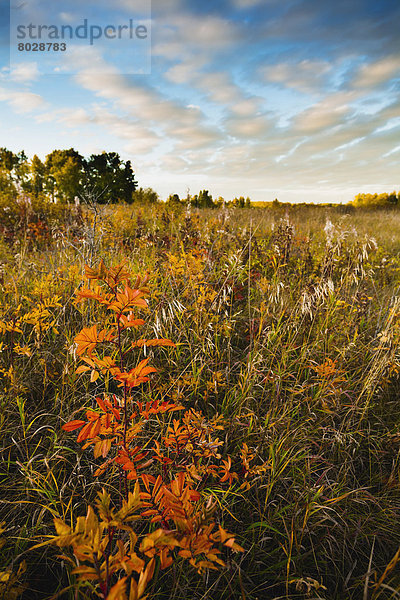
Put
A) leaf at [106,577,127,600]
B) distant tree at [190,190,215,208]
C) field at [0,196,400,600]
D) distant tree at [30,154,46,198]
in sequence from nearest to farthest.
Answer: leaf at [106,577,127,600] < field at [0,196,400,600] < distant tree at [190,190,215,208] < distant tree at [30,154,46,198]

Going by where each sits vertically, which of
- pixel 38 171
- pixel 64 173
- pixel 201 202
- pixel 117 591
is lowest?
pixel 117 591

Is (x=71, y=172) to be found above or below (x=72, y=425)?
above

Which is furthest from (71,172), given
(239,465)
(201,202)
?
(239,465)

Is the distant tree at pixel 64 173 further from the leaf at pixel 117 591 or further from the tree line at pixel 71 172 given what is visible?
the leaf at pixel 117 591

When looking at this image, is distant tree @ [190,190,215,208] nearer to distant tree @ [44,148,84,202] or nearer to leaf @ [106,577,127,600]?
leaf @ [106,577,127,600]

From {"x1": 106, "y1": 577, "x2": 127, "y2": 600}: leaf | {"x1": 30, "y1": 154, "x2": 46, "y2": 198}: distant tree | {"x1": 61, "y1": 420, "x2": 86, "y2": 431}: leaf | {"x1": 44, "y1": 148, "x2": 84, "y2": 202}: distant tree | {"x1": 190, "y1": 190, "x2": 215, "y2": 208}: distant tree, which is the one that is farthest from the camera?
{"x1": 30, "y1": 154, "x2": 46, "y2": 198}: distant tree

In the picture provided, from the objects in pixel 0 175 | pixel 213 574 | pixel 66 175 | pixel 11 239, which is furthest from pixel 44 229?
pixel 66 175

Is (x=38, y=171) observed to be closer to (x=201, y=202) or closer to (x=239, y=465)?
(x=201, y=202)

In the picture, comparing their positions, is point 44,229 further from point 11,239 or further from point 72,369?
point 72,369

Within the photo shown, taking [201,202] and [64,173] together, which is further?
[64,173]

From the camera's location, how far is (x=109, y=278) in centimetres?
101

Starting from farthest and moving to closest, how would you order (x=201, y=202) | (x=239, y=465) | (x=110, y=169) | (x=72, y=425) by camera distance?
(x=110, y=169)
(x=201, y=202)
(x=239, y=465)
(x=72, y=425)

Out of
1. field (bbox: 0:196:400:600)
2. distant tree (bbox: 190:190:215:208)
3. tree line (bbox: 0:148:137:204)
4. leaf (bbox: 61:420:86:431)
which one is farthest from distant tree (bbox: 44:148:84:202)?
leaf (bbox: 61:420:86:431)

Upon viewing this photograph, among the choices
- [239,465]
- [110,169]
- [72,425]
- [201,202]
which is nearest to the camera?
[72,425]
